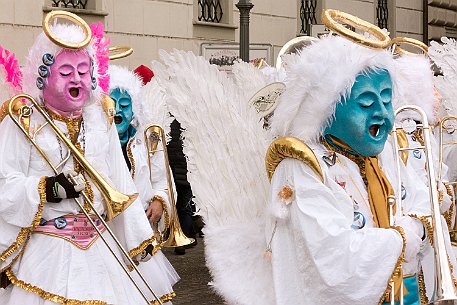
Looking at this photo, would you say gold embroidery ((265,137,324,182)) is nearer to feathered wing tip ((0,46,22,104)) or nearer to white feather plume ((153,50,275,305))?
white feather plume ((153,50,275,305))

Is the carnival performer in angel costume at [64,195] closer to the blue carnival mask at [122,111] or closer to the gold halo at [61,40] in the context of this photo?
the gold halo at [61,40]

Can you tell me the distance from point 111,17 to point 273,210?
35.7 feet

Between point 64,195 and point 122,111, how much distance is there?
2.45 meters

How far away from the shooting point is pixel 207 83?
4652mm

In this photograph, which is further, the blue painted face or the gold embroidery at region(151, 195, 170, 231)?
the gold embroidery at region(151, 195, 170, 231)

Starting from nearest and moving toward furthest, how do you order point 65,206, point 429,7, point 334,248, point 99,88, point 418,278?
point 334,248
point 418,278
point 65,206
point 99,88
point 429,7

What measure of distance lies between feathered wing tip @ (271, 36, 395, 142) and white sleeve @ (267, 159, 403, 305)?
0.66ft

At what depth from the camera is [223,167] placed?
4.70m

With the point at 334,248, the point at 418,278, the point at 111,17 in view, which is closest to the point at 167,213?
the point at 418,278

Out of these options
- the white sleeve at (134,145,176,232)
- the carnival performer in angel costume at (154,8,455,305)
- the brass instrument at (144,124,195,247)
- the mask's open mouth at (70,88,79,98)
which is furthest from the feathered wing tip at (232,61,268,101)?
the brass instrument at (144,124,195,247)

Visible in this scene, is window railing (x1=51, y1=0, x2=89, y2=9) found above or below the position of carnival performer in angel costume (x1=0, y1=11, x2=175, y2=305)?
above

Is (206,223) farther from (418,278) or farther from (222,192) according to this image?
(418,278)

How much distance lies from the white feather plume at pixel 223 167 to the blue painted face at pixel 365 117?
0.40 metres

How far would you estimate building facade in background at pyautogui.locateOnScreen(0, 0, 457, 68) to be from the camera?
13539 millimetres
